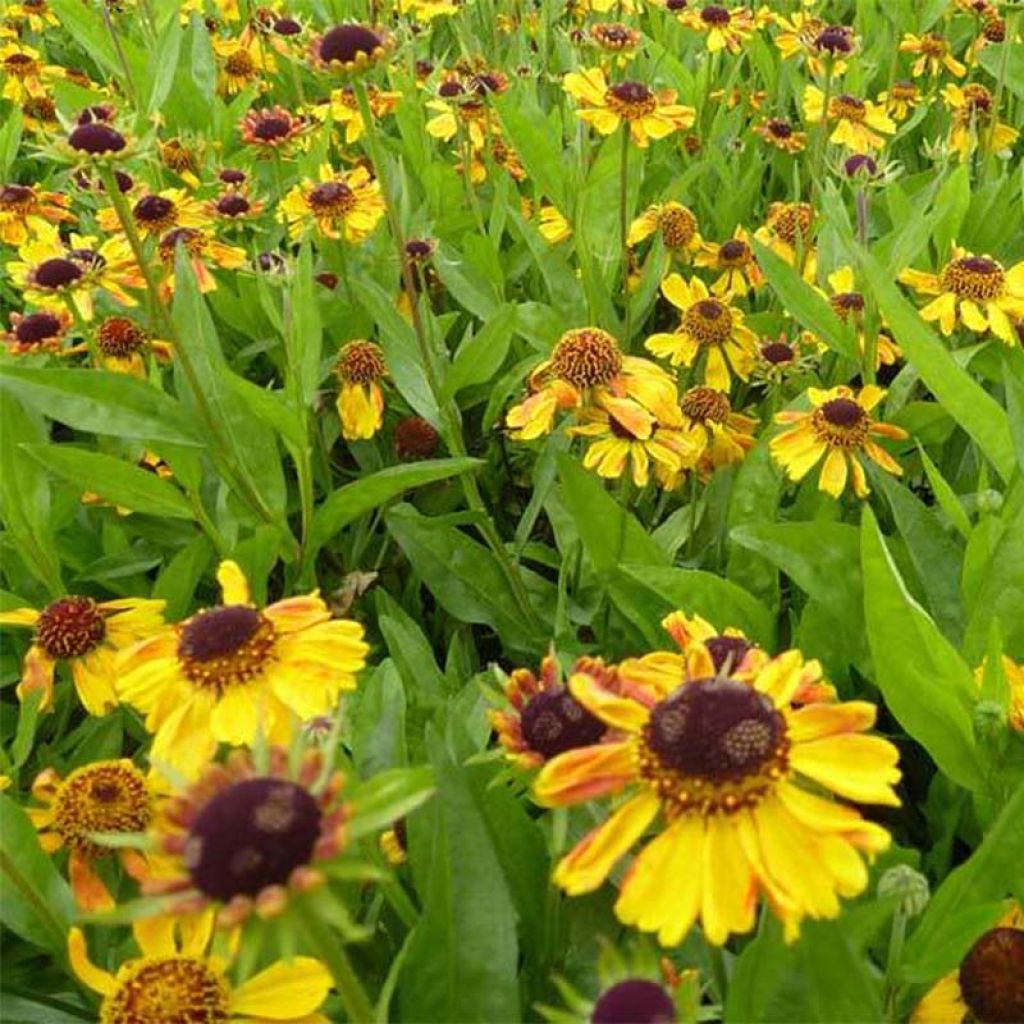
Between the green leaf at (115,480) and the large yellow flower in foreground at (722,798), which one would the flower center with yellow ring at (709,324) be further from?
the large yellow flower in foreground at (722,798)

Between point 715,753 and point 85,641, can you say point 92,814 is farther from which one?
point 715,753

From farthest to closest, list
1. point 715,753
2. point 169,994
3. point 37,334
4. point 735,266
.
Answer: point 735,266
point 37,334
point 169,994
point 715,753

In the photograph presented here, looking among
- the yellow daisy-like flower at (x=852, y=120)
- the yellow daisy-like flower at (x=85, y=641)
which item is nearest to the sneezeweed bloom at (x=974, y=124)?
the yellow daisy-like flower at (x=852, y=120)

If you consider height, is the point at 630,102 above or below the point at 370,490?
above

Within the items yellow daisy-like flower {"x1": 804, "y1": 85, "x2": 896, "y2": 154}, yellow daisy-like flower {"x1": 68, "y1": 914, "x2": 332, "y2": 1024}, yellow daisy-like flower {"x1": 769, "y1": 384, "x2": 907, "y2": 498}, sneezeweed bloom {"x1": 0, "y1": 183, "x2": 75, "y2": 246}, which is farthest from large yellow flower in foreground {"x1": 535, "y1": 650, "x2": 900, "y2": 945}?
yellow daisy-like flower {"x1": 804, "y1": 85, "x2": 896, "y2": 154}

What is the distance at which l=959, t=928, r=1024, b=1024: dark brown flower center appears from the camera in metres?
0.89

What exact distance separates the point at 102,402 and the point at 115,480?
0.36 ft

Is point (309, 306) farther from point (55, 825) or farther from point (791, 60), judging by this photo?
point (791, 60)

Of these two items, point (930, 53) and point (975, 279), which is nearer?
point (975, 279)

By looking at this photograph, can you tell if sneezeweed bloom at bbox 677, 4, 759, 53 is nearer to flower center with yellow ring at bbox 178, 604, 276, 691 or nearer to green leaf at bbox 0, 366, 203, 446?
green leaf at bbox 0, 366, 203, 446

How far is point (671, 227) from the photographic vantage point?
6.81 ft

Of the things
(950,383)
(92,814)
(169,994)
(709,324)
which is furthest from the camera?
(709,324)

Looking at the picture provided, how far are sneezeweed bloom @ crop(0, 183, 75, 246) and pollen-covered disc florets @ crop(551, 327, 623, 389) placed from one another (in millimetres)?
1012

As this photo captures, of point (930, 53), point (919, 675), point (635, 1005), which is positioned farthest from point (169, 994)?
point (930, 53)
